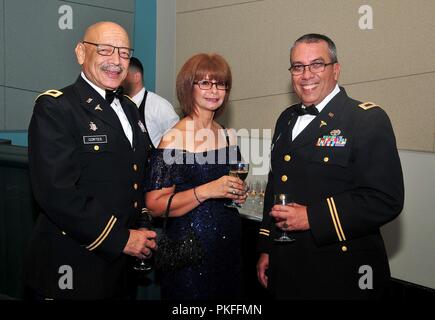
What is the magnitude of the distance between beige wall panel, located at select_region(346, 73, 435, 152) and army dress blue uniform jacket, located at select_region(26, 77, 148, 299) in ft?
8.18

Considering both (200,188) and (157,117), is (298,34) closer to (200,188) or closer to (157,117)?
(157,117)

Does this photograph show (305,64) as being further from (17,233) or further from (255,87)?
(255,87)

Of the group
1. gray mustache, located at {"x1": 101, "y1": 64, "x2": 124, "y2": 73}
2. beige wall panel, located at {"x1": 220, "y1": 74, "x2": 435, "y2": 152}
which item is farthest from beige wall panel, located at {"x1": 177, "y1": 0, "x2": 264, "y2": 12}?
gray mustache, located at {"x1": 101, "y1": 64, "x2": 124, "y2": 73}

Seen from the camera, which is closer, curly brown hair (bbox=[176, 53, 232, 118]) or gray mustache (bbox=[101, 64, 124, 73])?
gray mustache (bbox=[101, 64, 124, 73])

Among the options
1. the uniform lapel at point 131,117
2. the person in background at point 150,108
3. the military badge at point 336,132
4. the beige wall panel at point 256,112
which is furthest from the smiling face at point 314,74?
the person in background at point 150,108

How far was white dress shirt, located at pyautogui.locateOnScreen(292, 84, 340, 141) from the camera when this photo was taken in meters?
2.64

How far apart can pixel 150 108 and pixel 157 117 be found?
127mm

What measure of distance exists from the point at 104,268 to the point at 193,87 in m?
1.07

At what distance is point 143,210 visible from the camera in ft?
8.87

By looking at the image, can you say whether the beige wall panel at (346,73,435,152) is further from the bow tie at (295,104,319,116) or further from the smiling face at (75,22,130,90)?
the smiling face at (75,22,130,90)

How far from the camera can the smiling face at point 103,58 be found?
247 centimetres

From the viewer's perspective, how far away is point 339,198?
2414mm

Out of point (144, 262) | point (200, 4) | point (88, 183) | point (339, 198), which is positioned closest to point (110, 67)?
point (88, 183)

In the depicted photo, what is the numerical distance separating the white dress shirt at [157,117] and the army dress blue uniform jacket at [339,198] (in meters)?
2.67
